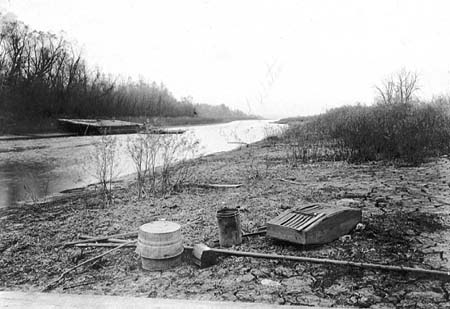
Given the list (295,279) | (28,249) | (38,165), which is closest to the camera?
(295,279)

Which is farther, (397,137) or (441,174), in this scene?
(397,137)

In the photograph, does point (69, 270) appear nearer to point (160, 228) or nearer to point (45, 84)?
point (160, 228)

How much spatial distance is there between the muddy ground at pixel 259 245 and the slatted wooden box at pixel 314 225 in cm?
12

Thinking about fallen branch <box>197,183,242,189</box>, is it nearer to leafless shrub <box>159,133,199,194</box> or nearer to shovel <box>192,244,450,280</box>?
leafless shrub <box>159,133,199,194</box>

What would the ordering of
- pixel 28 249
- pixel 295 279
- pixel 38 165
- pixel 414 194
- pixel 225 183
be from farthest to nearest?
pixel 38 165 < pixel 225 183 < pixel 414 194 < pixel 28 249 < pixel 295 279

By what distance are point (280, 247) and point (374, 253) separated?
0.98 metres

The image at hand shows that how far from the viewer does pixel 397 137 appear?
10500mm

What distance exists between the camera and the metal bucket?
450 centimetres

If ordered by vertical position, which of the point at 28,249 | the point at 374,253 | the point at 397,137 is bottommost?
the point at 28,249

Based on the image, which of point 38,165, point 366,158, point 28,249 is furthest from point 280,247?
point 38,165

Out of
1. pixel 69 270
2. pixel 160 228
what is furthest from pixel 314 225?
pixel 69 270

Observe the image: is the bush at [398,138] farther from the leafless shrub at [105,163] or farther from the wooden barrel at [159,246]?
the wooden barrel at [159,246]

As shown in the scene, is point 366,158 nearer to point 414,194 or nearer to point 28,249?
point 414,194

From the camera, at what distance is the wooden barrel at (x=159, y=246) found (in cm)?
394
